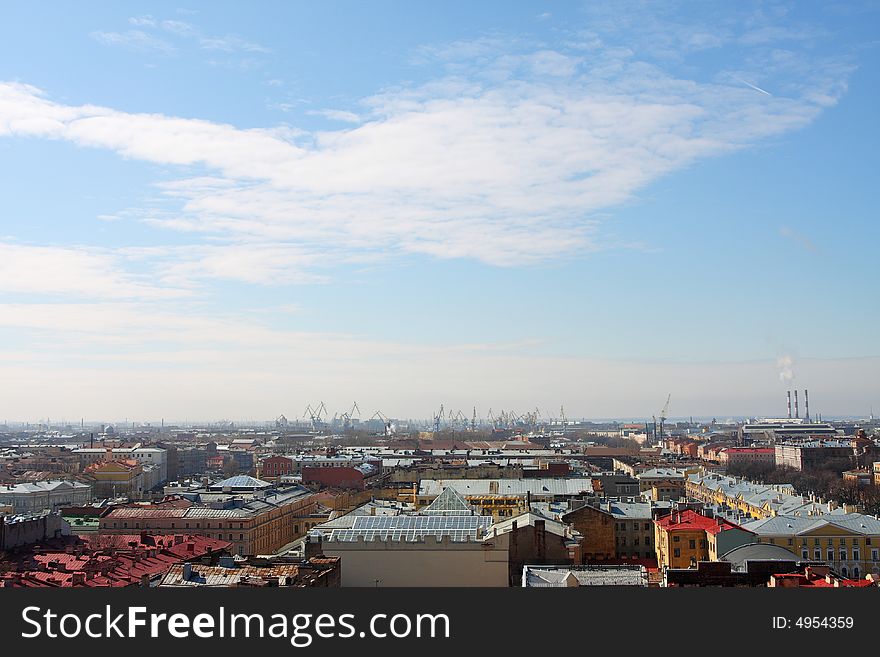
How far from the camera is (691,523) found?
3784 cm

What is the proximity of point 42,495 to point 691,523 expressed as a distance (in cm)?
4389

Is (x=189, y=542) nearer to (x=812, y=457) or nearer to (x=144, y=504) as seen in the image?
(x=144, y=504)

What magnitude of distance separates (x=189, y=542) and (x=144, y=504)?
1432cm

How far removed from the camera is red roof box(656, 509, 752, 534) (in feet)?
120

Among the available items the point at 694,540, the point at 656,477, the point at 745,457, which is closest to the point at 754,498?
the point at 656,477

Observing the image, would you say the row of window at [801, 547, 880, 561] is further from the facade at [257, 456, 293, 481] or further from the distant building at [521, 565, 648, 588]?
the facade at [257, 456, 293, 481]

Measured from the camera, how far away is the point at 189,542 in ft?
119

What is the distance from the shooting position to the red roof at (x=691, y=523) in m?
36.5

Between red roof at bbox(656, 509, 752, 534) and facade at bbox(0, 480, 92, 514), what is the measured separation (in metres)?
37.7

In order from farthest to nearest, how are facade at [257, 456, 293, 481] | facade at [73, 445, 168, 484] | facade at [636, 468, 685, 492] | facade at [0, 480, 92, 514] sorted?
facade at [73, 445, 168, 484]
facade at [257, 456, 293, 481]
facade at [636, 468, 685, 492]
facade at [0, 480, 92, 514]

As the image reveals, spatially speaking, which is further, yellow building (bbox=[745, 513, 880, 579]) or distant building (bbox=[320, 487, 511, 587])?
yellow building (bbox=[745, 513, 880, 579])

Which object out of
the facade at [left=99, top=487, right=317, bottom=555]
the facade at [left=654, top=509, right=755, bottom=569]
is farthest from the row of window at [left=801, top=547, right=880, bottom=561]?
the facade at [left=99, top=487, right=317, bottom=555]

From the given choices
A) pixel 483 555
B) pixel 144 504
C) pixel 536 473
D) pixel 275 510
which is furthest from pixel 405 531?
pixel 536 473

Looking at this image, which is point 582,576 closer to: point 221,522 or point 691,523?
point 691,523
